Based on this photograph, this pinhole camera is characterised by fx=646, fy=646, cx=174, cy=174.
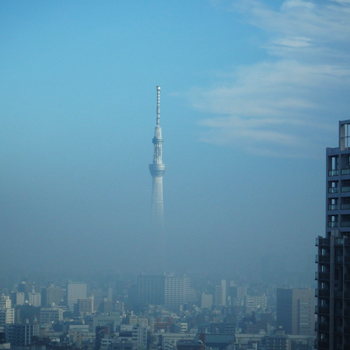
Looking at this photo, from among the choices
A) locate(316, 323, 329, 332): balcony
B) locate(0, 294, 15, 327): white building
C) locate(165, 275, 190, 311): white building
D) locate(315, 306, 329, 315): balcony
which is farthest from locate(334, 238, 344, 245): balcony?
locate(165, 275, 190, 311): white building

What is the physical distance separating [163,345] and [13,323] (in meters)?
4.69

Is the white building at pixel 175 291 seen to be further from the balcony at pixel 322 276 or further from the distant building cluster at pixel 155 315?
the balcony at pixel 322 276

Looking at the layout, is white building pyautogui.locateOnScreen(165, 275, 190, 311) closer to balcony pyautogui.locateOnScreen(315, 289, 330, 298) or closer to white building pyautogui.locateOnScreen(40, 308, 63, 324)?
white building pyautogui.locateOnScreen(40, 308, 63, 324)

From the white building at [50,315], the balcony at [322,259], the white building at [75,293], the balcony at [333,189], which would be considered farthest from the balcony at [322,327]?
the white building at [75,293]

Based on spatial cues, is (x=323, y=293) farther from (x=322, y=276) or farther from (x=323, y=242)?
(x=323, y=242)

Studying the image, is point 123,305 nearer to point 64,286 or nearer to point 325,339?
point 64,286

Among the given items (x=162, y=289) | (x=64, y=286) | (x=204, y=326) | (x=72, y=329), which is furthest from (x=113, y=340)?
(x=162, y=289)

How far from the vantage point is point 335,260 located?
5.46 meters

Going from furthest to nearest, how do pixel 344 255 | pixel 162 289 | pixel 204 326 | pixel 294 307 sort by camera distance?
pixel 162 289 → pixel 204 326 → pixel 294 307 → pixel 344 255

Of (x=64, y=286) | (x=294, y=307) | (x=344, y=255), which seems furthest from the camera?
(x=64, y=286)

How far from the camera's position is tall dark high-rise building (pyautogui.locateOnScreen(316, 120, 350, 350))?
5.35 m

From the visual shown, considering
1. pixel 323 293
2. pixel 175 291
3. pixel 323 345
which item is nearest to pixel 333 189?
pixel 323 293

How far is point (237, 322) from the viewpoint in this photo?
68.6 feet

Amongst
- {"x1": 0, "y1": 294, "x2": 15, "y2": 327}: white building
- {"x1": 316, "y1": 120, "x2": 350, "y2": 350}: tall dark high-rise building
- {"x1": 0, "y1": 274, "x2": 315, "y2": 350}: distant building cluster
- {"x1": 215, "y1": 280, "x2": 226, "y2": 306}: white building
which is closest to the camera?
{"x1": 316, "y1": 120, "x2": 350, "y2": 350}: tall dark high-rise building
